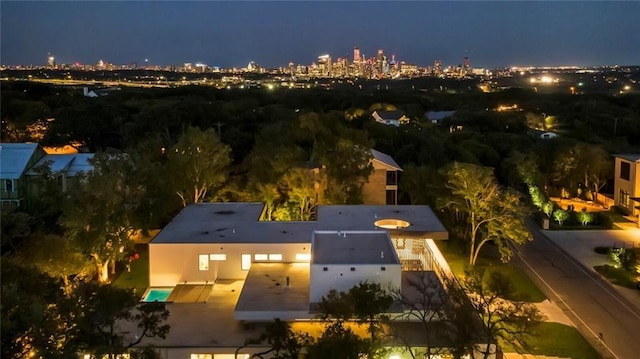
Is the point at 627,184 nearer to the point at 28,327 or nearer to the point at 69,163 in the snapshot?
the point at 69,163

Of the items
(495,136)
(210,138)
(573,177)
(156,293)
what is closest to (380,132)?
(495,136)

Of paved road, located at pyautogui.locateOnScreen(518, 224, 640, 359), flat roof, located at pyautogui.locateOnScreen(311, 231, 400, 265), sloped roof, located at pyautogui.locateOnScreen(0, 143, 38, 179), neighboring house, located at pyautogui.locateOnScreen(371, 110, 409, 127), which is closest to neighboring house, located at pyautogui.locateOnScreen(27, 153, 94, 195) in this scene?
sloped roof, located at pyautogui.locateOnScreen(0, 143, 38, 179)

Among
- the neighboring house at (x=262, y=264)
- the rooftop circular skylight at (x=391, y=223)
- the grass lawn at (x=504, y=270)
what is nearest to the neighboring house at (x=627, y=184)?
the grass lawn at (x=504, y=270)

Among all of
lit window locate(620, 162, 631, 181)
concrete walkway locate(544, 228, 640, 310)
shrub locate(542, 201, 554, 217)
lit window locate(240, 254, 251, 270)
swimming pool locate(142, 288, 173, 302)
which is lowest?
swimming pool locate(142, 288, 173, 302)

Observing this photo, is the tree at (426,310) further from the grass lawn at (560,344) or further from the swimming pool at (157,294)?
the swimming pool at (157,294)

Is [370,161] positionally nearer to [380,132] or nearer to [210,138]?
[210,138]

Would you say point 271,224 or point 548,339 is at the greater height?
point 271,224

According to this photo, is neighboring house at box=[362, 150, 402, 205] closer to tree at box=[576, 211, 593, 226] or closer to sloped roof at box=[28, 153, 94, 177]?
tree at box=[576, 211, 593, 226]

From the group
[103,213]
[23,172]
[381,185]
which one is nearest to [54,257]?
[103,213]
